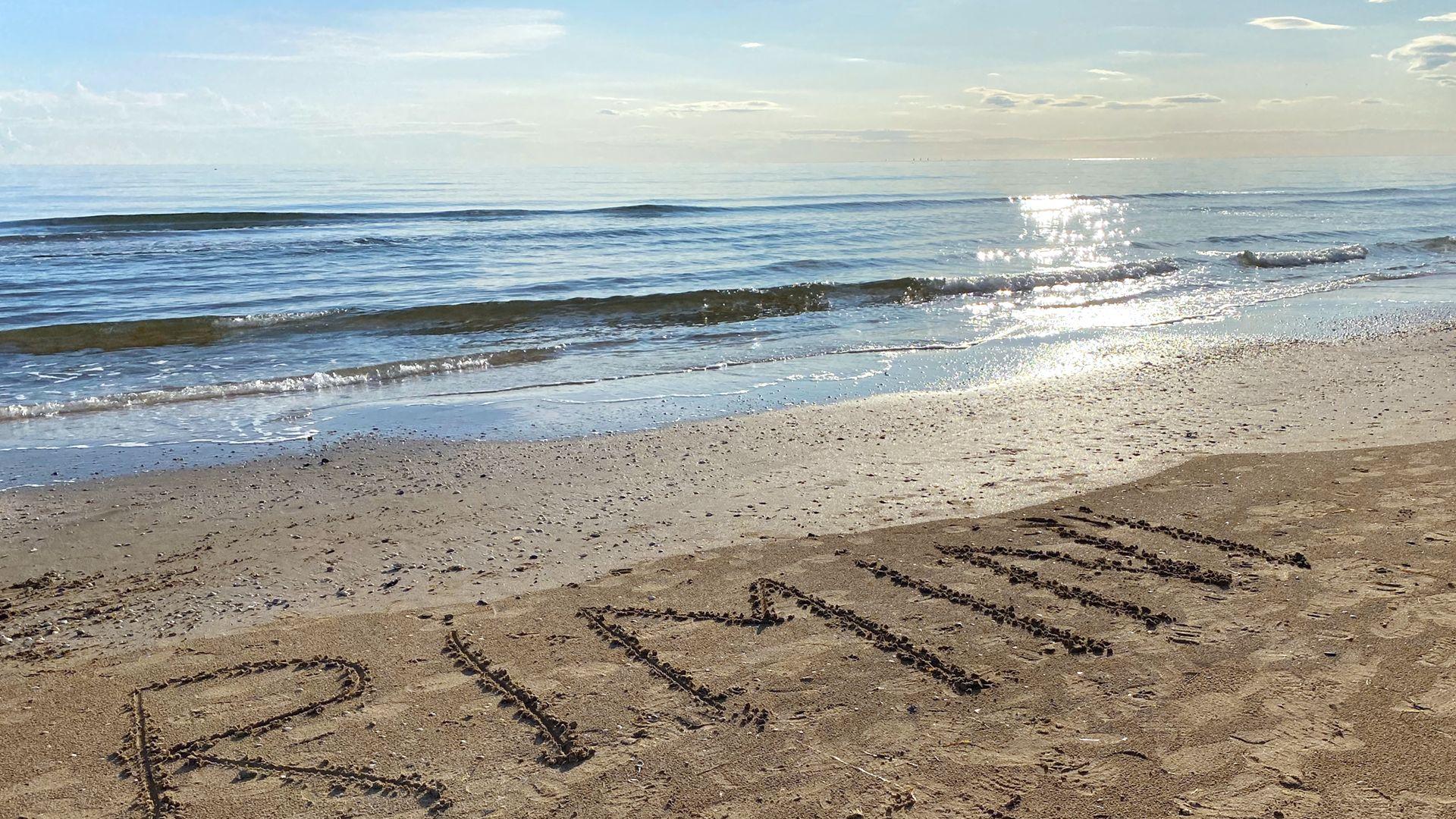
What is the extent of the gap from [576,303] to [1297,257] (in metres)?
17.3

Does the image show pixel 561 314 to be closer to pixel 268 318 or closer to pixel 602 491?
pixel 268 318

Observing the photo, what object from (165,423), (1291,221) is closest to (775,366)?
(165,423)

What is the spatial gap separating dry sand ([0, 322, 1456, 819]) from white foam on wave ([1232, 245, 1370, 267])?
16.5 meters

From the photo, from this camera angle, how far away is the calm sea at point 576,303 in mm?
10336

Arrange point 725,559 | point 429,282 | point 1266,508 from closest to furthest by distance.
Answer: point 725,559 < point 1266,508 < point 429,282

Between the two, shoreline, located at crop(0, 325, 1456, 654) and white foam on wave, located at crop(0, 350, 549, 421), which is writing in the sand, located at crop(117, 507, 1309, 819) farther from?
white foam on wave, located at crop(0, 350, 549, 421)

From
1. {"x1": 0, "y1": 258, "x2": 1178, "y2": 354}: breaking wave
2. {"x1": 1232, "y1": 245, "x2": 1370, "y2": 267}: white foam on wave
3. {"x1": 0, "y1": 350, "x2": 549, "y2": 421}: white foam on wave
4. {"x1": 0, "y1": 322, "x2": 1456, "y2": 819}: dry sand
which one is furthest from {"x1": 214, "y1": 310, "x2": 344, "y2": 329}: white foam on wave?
{"x1": 1232, "y1": 245, "x2": 1370, "y2": 267}: white foam on wave

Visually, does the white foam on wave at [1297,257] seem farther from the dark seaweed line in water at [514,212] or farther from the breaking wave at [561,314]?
the dark seaweed line in water at [514,212]

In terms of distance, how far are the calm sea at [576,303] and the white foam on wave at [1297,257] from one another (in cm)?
9

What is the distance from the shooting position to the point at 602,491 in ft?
23.4

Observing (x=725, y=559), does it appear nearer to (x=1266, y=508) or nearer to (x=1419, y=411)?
(x=1266, y=508)

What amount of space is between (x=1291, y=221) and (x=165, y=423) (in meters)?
34.0

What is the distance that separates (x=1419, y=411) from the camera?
28.4 feet

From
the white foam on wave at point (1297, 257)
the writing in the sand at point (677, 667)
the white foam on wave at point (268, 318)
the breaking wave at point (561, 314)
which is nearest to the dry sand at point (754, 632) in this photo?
the writing in the sand at point (677, 667)
